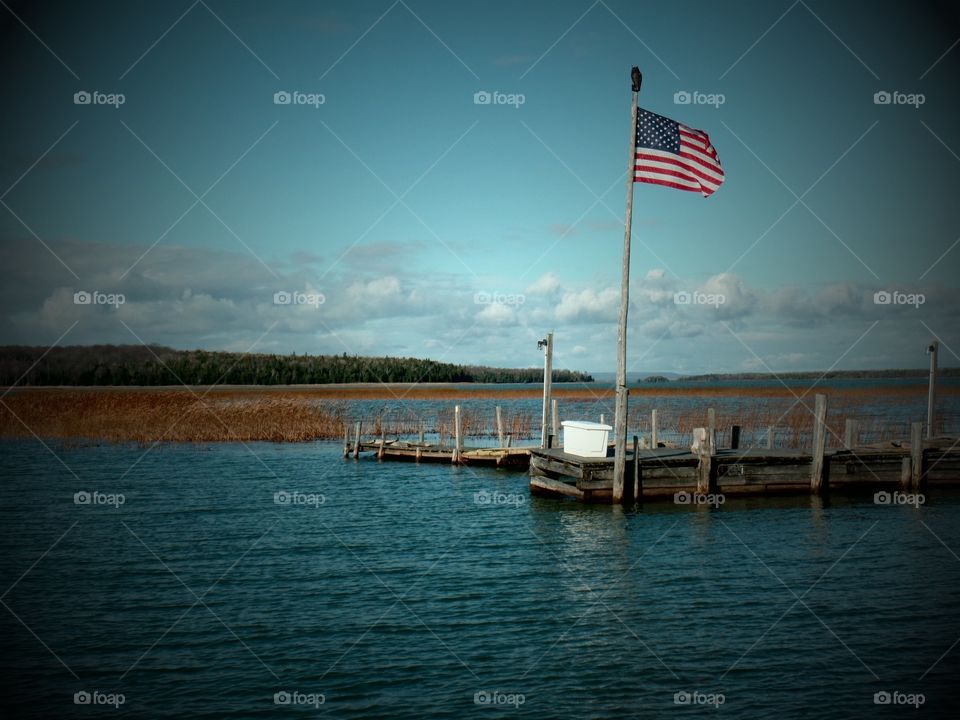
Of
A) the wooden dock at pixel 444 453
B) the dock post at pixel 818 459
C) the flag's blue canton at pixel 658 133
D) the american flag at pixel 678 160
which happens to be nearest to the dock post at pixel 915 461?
the dock post at pixel 818 459

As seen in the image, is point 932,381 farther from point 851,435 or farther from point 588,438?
point 588,438

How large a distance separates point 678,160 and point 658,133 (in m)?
1.01

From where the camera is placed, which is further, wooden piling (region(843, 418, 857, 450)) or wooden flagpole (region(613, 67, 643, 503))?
wooden piling (region(843, 418, 857, 450))

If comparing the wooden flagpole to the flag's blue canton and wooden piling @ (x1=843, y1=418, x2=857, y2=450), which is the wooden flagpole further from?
wooden piling @ (x1=843, y1=418, x2=857, y2=450)

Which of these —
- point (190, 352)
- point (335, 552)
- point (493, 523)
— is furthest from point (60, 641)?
point (190, 352)

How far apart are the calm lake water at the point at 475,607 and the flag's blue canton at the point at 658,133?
10947 mm

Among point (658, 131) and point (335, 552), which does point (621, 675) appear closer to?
point (335, 552)

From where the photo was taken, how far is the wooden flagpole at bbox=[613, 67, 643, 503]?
2369cm

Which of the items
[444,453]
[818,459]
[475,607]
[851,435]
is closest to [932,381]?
[851,435]

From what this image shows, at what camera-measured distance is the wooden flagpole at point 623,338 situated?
23.7 meters

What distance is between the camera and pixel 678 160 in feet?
71.5

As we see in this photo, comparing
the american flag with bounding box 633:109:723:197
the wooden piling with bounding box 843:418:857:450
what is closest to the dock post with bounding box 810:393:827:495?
the wooden piling with bounding box 843:418:857:450

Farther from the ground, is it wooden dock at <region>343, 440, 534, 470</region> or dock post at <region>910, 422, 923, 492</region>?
dock post at <region>910, 422, 923, 492</region>

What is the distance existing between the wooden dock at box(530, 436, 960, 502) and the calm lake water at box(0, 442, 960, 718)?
867mm
